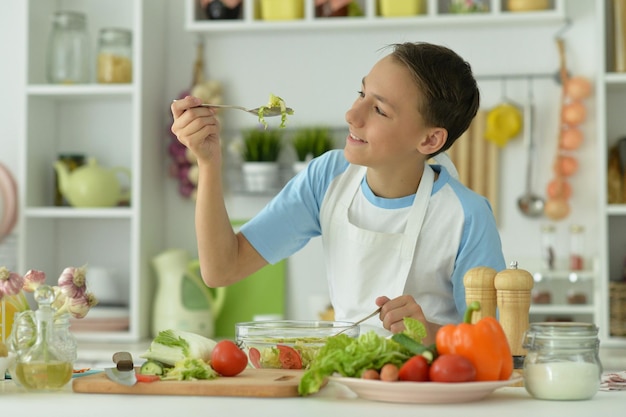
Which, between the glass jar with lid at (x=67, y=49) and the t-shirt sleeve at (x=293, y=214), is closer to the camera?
the t-shirt sleeve at (x=293, y=214)

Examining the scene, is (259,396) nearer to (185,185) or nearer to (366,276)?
(366,276)

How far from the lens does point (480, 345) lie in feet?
3.85

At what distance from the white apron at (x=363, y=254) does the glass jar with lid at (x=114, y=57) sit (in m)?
1.45

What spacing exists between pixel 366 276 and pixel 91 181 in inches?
60.2

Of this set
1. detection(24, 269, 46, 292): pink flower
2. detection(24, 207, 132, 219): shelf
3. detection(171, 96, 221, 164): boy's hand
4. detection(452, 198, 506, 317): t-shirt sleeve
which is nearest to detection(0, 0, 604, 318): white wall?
detection(24, 207, 132, 219): shelf

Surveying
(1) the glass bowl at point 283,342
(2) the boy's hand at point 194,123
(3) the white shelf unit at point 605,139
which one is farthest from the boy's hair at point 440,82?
(3) the white shelf unit at point 605,139

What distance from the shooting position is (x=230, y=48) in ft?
11.0

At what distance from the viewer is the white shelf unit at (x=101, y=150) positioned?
3.13 metres

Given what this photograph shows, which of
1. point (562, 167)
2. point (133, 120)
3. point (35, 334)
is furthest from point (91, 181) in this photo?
point (35, 334)

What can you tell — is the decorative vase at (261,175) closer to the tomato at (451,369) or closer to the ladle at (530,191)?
the ladle at (530,191)

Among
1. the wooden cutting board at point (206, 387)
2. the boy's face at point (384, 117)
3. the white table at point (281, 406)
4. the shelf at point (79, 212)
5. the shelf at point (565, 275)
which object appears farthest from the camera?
the shelf at point (79, 212)

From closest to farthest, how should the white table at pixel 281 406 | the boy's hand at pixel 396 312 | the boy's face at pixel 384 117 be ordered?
the white table at pixel 281 406 < the boy's hand at pixel 396 312 < the boy's face at pixel 384 117

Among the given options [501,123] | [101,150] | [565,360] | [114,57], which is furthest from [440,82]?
[101,150]

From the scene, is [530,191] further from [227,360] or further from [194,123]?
[227,360]
